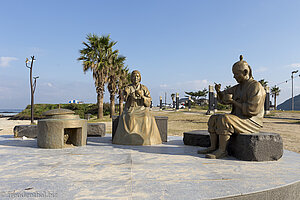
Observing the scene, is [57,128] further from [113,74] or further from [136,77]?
[113,74]

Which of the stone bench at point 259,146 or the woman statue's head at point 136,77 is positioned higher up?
the woman statue's head at point 136,77

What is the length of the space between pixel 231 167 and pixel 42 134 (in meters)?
4.27

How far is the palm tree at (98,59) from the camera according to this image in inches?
773

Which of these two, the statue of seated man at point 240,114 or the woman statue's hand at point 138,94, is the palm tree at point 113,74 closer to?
the woman statue's hand at point 138,94

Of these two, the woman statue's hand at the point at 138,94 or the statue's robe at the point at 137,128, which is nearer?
the statue's robe at the point at 137,128

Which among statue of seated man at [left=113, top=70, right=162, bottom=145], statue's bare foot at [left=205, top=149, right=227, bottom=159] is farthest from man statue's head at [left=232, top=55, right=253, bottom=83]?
statue of seated man at [left=113, top=70, right=162, bottom=145]

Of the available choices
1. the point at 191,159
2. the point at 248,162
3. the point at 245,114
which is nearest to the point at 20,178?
the point at 191,159

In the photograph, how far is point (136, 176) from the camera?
3.05m

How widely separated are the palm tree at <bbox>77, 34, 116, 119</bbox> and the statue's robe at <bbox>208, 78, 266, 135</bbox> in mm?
16489

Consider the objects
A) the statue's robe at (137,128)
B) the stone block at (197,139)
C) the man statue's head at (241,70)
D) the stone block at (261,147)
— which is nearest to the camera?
the stone block at (261,147)

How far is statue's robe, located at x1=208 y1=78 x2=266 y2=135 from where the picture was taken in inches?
166

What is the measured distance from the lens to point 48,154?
15.0ft

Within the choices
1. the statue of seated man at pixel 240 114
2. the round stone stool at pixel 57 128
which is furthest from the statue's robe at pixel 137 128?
the statue of seated man at pixel 240 114

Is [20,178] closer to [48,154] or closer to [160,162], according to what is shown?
[48,154]
